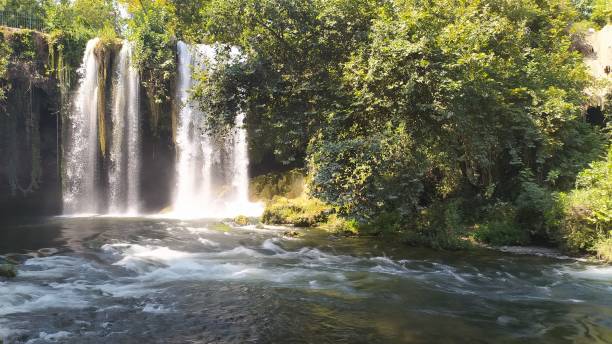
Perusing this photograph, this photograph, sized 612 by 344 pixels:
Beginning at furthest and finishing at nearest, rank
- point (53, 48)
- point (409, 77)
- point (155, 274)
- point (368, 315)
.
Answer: point (53, 48) < point (409, 77) < point (155, 274) < point (368, 315)

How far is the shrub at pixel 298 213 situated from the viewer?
1870 centimetres

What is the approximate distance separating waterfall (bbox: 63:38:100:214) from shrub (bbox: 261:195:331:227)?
11.1 m

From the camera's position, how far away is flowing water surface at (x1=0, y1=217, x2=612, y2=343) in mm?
7145

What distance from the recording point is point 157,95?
25234 mm

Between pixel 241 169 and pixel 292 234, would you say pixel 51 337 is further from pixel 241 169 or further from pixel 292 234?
pixel 241 169

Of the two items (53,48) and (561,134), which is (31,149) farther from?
(561,134)

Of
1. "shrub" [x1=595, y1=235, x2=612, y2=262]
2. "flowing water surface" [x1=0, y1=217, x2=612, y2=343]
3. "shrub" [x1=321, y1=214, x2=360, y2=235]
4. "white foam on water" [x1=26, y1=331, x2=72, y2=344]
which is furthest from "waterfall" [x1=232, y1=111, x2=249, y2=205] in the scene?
"white foam on water" [x1=26, y1=331, x2=72, y2=344]

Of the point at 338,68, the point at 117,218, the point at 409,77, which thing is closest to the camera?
the point at 409,77

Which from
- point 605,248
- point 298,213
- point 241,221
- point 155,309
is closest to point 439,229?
point 605,248

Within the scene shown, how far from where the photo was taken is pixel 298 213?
19203 millimetres

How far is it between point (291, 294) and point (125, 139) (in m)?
19.0

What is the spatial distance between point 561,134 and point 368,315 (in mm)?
10875

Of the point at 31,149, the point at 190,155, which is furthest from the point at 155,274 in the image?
the point at 31,149

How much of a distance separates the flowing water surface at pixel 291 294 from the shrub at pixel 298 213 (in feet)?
11.8
